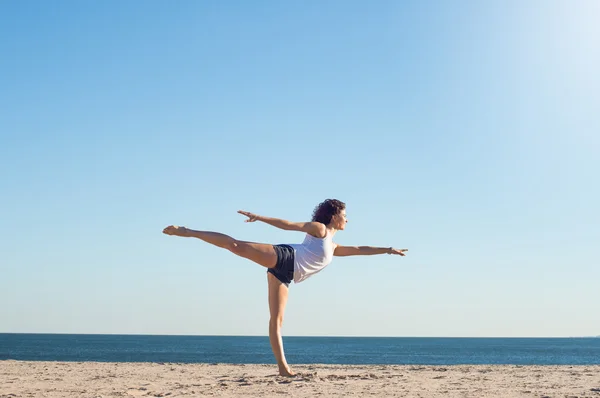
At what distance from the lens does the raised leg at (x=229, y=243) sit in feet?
24.0

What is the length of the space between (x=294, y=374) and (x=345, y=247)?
1.73 meters

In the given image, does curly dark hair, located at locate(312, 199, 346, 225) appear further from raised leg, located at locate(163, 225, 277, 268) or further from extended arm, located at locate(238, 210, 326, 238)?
raised leg, located at locate(163, 225, 277, 268)

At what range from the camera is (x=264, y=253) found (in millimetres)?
7473

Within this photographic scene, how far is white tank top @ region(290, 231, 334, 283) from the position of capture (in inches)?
301

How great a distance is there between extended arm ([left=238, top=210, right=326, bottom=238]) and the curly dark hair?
0.73 feet

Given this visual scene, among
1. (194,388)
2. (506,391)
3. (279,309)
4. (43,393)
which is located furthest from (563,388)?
(43,393)

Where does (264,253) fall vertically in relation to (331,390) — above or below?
above

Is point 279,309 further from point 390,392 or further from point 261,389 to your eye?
point 390,392

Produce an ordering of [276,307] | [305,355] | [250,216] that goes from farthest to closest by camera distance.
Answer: [305,355] → [276,307] → [250,216]

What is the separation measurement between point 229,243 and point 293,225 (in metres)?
0.76

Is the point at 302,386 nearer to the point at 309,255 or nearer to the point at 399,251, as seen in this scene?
the point at 309,255

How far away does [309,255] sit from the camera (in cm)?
766

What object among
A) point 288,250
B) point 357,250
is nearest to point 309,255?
point 288,250

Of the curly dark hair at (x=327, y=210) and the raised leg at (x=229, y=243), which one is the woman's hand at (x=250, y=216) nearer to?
the raised leg at (x=229, y=243)
